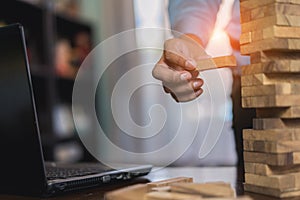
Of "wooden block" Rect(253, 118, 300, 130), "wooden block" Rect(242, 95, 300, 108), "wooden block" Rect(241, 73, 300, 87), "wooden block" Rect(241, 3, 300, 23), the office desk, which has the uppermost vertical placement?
"wooden block" Rect(241, 3, 300, 23)

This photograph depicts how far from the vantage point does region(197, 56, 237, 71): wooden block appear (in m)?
0.77

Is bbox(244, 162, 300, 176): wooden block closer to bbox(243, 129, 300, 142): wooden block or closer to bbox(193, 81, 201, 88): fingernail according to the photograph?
bbox(243, 129, 300, 142): wooden block

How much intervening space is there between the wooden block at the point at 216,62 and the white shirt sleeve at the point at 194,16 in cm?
26

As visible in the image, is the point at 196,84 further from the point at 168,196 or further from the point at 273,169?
the point at 168,196

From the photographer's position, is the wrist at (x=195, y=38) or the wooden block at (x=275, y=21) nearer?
the wooden block at (x=275, y=21)

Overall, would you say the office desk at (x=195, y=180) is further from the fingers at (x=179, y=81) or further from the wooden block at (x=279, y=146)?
the fingers at (x=179, y=81)

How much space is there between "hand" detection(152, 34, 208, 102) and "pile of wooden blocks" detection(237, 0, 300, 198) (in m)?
0.13

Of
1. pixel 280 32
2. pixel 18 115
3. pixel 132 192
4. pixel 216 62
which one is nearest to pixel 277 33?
pixel 280 32

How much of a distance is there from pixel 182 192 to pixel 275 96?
227 millimetres

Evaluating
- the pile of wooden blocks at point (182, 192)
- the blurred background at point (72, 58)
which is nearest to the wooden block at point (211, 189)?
the pile of wooden blocks at point (182, 192)

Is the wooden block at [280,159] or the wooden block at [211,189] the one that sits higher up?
the wooden block at [280,159]

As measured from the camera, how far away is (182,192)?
59 centimetres

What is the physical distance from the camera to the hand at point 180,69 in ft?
2.81

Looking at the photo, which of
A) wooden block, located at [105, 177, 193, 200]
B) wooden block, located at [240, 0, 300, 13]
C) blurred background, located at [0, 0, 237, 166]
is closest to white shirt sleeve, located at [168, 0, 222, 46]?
wooden block, located at [240, 0, 300, 13]
